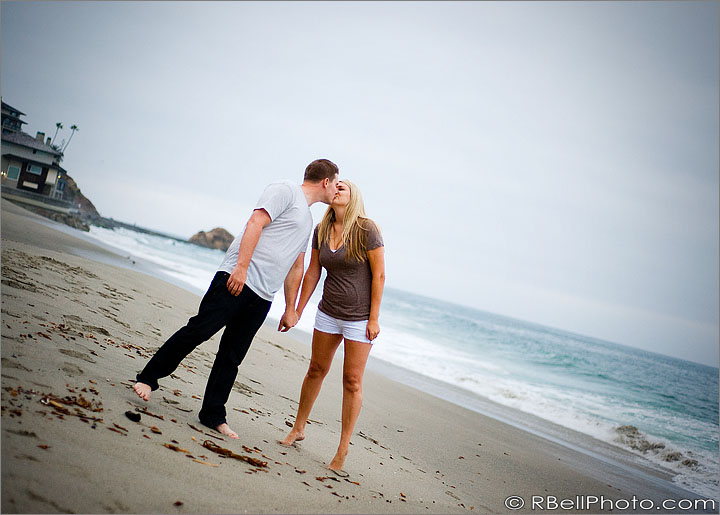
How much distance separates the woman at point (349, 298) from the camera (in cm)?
370

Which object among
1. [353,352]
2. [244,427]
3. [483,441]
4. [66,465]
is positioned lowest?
[483,441]

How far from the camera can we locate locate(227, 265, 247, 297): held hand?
329 centimetres

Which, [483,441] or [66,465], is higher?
[66,465]

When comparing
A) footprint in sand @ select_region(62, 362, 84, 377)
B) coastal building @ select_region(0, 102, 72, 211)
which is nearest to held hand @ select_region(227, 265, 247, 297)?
footprint in sand @ select_region(62, 362, 84, 377)

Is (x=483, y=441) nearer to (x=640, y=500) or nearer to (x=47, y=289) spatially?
(x=640, y=500)

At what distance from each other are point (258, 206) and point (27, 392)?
69.3 inches

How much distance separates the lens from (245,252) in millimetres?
3322

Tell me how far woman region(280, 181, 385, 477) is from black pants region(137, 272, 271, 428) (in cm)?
55

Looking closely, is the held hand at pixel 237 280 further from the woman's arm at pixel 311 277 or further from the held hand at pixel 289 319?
the woman's arm at pixel 311 277

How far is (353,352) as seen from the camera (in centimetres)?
369

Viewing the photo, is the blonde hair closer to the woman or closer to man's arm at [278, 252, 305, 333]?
the woman

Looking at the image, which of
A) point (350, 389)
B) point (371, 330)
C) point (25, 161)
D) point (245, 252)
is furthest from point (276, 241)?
point (25, 161)

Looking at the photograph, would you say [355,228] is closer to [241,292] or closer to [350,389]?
[241,292]

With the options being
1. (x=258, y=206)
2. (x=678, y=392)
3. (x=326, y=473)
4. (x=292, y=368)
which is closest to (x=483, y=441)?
(x=292, y=368)
